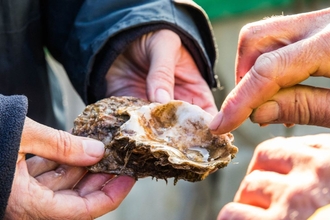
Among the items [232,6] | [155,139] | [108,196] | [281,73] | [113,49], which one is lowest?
[232,6]

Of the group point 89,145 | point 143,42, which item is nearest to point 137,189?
point 143,42

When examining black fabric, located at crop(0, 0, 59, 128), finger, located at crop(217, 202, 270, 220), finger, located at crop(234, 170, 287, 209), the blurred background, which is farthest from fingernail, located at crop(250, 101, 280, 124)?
the blurred background

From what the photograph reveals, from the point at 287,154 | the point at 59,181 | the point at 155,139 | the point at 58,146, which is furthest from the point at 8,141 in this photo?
the point at 287,154

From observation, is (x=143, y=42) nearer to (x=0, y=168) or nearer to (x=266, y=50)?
(x=266, y=50)

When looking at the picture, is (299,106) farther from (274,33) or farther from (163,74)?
(163,74)

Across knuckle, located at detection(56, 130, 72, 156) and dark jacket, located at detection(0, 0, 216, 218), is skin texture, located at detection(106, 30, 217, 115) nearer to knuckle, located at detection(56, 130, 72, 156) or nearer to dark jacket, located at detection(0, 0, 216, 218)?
dark jacket, located at detection(0, 0, 216, 218)
